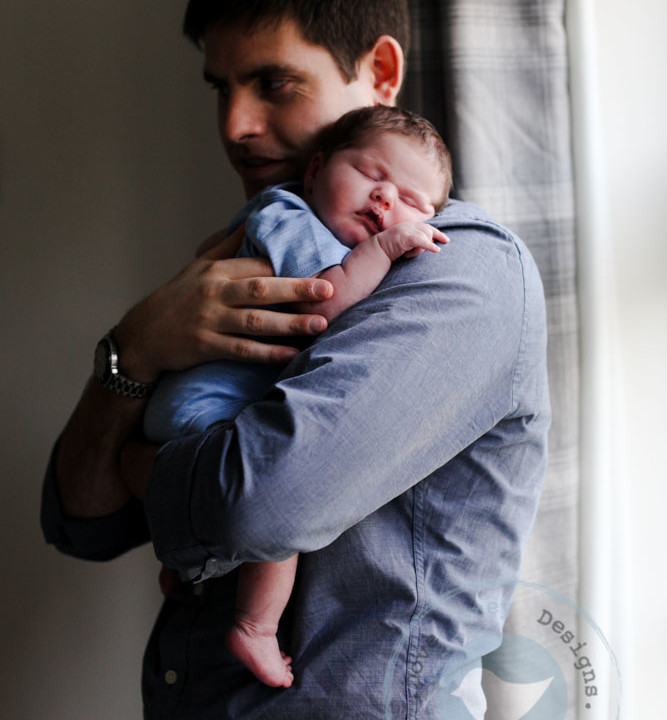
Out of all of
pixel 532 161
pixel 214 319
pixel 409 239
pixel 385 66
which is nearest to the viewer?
pixel 409 239

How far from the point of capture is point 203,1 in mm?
1322

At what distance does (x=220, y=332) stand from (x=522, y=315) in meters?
0.39

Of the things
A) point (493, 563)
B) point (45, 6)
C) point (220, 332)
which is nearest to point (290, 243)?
point (220, 332)

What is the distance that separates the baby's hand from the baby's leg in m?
0.40

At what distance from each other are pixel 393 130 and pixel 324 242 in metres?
0.20

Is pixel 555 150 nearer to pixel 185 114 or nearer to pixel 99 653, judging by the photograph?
pixel 185 114

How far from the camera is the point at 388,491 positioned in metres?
0.88

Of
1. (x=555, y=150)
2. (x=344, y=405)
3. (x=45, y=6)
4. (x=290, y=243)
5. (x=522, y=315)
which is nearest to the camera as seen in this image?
(x=344, y=405)

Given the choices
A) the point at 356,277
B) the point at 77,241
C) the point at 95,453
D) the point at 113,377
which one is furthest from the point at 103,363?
the point at 77,241

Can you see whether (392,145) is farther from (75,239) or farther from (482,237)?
(75,239)

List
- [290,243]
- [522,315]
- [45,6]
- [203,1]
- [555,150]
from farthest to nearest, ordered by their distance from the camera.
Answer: [45,6]
[555,150]
[203,1]
[290,243]
[522,315]

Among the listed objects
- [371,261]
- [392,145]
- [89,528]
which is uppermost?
[392,145]

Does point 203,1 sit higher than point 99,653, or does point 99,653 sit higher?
point 203,1

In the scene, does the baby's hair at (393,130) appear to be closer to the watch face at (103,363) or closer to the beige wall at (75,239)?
the watch face at (103,363)
